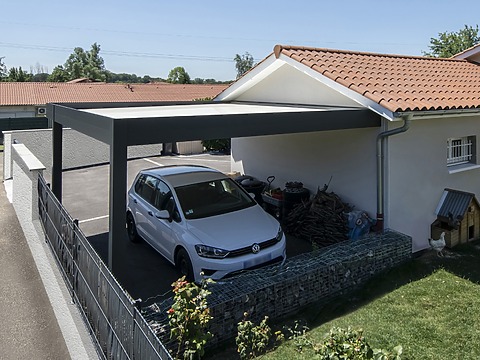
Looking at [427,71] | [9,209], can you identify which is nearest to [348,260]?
[427,71]

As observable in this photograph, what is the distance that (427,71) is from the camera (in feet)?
34.8

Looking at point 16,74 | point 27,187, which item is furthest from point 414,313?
point 16,74

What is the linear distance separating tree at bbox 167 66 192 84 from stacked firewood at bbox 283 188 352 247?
60560 mm

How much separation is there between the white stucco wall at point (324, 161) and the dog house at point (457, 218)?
177cm

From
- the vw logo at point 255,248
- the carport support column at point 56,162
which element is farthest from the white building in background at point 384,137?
the carport support column at point 56,162

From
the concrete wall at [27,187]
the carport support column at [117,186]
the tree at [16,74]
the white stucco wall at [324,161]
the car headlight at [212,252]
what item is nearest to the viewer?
the carport support column at [117,186]

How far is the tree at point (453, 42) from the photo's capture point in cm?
3647

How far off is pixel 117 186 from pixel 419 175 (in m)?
6.20

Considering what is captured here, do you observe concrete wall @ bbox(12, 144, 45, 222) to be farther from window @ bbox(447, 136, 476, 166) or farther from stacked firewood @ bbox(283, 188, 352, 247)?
window @ bbox(447, 136, 476, 166)

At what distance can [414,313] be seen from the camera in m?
5.84

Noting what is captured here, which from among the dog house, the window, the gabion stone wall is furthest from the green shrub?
the window

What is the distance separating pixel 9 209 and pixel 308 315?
9.69 metres

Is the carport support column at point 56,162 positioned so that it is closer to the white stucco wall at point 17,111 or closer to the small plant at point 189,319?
the small plant at point 189,319

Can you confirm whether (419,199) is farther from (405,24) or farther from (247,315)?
(405,24)
